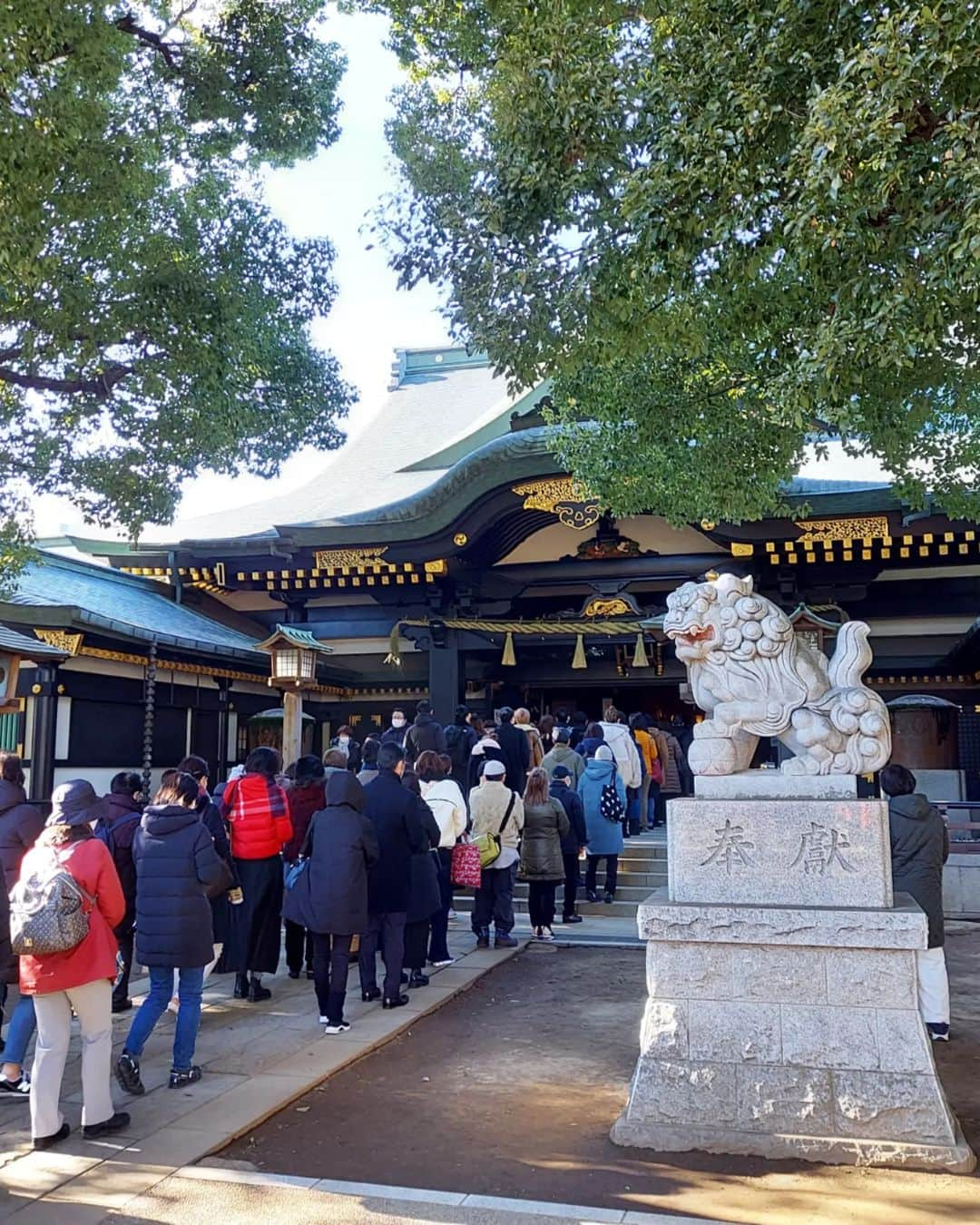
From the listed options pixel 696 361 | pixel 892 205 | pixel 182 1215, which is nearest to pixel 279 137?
pixel 696 361

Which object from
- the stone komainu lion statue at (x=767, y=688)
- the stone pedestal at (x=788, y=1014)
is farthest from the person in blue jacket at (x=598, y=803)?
the stone pedestal at (x=788, y=1014)

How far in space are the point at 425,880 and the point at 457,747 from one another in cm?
356

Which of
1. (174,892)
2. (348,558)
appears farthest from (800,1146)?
(348,558)

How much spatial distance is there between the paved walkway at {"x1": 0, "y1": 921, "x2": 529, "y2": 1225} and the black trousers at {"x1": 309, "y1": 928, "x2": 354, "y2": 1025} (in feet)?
0.49

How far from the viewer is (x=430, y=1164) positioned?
4188 millimetres

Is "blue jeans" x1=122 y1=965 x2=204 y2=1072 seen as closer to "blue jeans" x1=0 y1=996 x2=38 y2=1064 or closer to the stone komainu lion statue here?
"blue jeans" x1=0 y1=996 x2=38 y2=1064

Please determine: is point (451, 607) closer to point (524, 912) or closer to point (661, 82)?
point (524, 912)

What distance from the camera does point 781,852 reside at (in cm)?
449

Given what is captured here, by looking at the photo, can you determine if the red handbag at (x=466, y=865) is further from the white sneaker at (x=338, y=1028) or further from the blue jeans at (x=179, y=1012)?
the blue jeans at (x=179, y=1012)

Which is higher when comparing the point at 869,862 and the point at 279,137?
the point at 279,137

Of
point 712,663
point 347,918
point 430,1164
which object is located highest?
point 712,663

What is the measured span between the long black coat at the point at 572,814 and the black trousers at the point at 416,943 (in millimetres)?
2421

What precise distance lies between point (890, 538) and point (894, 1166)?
9341 mm

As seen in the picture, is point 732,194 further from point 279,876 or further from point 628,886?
point 628,886
